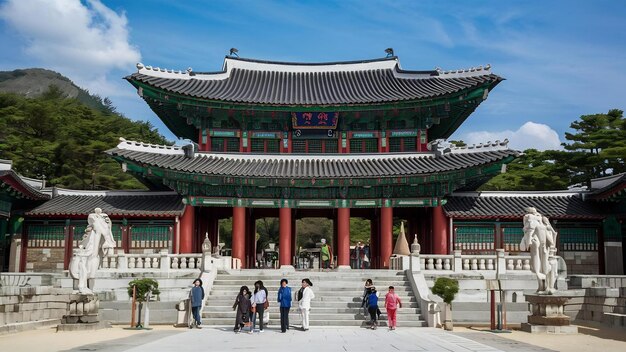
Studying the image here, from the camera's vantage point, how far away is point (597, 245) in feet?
98.8

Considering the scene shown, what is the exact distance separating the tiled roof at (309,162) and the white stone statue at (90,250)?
8.12 m

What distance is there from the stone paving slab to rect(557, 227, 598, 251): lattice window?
1379cm

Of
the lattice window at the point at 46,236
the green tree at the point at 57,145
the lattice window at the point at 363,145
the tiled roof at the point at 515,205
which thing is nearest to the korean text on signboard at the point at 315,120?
the lattice window at the point at 363,145

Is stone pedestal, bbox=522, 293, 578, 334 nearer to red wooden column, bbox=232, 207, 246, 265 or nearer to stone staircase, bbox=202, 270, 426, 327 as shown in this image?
stone staircase, bbox=202, 270, 426, 327

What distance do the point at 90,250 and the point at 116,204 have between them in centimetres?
1078

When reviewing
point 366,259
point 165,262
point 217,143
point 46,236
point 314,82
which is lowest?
point 366,259

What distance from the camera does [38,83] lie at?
138m

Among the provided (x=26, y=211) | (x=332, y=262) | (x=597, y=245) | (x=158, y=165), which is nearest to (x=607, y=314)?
(x=597, y=245)

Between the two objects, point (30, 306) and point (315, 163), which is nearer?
point (30, 306)

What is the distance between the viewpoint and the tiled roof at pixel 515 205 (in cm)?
2980

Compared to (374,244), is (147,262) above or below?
below

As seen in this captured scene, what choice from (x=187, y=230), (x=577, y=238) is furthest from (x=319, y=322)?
(x=577, y=238)

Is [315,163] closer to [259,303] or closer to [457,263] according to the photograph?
[457,263]

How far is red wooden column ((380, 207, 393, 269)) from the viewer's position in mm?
29938
